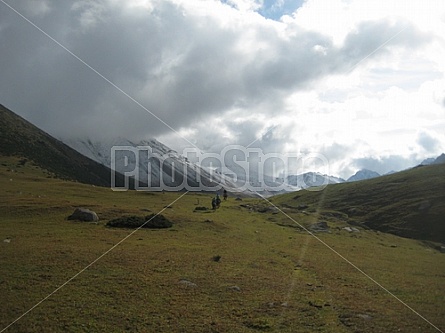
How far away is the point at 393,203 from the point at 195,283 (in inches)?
3944

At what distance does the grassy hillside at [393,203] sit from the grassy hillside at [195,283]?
44776mm

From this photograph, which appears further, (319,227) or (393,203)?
(393,203)

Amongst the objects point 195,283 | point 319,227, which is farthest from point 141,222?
point 319,227

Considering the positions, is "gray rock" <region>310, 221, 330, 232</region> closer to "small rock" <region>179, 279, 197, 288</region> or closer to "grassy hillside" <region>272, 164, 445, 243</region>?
"grassy hillside" <region>272, 164, 445, 243</region>

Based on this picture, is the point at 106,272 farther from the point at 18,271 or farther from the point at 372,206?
the point at 372,206

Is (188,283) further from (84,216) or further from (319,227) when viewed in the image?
(319,227)

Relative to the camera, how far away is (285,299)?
2312cm

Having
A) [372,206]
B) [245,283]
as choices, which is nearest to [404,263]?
[245,283]

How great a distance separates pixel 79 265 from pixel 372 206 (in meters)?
104

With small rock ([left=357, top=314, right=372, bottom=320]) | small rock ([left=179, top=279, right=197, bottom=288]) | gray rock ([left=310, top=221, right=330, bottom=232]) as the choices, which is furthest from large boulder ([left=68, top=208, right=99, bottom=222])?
gray rock ([left=310, top=221, right=330, bottom=232])

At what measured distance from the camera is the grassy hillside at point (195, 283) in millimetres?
19031

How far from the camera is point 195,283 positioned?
25.1 metres

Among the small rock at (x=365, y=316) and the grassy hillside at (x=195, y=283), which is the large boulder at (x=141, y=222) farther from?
the small rock at (x=365, y=316)

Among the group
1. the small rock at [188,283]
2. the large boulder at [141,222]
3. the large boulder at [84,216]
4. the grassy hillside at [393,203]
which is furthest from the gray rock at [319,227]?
the small rock at [188,283]
